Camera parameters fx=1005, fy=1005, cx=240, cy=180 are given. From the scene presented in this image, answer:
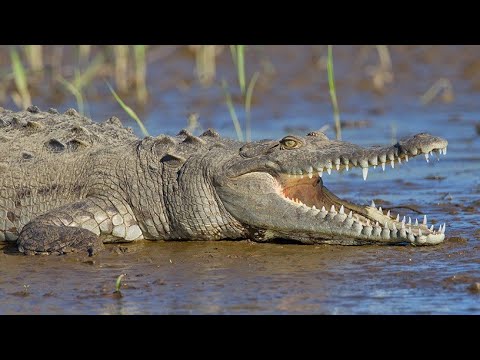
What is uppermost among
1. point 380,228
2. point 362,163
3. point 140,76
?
point 140,76

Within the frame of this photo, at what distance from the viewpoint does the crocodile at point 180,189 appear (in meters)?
6.96

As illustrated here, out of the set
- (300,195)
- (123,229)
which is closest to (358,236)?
(300,195)

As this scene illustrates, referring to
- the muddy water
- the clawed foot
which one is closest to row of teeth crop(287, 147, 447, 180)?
the muddy water

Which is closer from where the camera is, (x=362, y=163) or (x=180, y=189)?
(x=362, y=163)

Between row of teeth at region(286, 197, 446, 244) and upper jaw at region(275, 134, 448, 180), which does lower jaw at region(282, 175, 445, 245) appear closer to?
row of teeth at region(286, 197, 446, 244)

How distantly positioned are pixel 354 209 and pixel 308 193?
1.26 feet

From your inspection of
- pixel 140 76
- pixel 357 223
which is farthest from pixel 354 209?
pixel 140 76

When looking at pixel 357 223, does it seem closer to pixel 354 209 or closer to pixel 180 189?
pixel 354 209

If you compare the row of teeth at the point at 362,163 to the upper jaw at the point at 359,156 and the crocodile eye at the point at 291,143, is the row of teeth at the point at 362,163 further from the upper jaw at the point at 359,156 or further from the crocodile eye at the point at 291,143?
the crocodile eye at the point at 291,143

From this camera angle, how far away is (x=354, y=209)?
7246 millimetres

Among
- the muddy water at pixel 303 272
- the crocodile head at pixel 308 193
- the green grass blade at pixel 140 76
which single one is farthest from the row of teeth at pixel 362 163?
the green grass blade at pixel 140 76

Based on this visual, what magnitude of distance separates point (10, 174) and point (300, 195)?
229 centimetres

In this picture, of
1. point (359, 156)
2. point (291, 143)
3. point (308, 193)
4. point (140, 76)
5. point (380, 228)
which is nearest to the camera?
point (380, 228)
